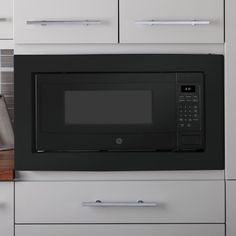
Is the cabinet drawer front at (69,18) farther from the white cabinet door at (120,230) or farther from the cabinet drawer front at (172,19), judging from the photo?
the white cabinet door at (120,230)

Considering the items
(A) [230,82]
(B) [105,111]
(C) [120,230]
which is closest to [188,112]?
(A) [230,82]

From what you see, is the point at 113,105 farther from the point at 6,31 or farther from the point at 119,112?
the point at 6,31

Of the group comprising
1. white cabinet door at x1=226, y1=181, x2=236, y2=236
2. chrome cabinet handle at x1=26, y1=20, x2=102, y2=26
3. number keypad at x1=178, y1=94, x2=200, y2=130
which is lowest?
white cabinet door at x1=226, y1=181, x2=236, y2=236

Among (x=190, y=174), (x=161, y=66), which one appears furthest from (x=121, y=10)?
(x=190, y=174)

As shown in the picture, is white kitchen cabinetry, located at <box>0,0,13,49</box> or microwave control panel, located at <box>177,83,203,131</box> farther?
white kitchen cabinetry, located at <box>0,0,13,49</box>

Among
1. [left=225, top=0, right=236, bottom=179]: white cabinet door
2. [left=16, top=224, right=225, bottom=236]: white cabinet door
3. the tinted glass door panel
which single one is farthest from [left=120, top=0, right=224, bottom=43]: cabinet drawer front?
[left=16, top=224, right=225, bottom=236]: white cabinet door

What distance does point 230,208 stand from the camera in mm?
1702

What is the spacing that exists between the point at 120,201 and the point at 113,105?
327 mm

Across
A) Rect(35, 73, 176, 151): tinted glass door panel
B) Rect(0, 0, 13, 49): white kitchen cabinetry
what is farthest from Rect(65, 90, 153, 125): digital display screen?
Rect(0, 0, 13, 49): white kitchen cabinetry

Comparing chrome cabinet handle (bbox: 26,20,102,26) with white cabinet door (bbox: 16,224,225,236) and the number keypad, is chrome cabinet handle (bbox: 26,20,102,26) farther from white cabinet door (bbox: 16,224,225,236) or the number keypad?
white cabinet door (bbox: 16,224,225,236)

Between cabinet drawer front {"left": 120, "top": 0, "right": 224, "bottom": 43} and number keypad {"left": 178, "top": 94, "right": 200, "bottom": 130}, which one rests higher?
cabinet drawer front {"left": 120, "top": 0, "right": 224, "bottom": 43}

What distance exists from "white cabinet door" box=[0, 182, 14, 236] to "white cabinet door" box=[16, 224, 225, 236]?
0.04 meters

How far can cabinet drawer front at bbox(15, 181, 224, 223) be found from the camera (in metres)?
1.70

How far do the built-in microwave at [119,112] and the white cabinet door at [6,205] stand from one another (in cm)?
8
